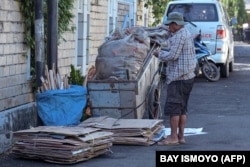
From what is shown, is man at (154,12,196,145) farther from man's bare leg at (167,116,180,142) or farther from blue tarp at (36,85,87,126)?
blue tarp at (36,85,87,126)

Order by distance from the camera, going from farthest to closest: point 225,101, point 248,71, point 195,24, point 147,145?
point 248,71, point 195,24, point 225,101, point 147,145

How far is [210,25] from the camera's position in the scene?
1967 centimetres

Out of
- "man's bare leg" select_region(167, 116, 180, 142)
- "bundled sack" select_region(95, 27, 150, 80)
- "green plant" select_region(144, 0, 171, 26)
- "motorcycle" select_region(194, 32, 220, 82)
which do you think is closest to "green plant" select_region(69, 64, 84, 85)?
"bundled sack" select_region(95, 27, 150, 80)

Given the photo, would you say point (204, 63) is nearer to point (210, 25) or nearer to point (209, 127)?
point (210, 25)

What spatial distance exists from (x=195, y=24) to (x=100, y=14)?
384 cm

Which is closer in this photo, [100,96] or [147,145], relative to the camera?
[147,145]

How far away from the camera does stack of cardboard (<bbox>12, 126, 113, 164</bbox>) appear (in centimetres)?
884

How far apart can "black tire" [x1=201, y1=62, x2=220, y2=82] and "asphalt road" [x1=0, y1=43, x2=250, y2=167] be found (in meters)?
0.15

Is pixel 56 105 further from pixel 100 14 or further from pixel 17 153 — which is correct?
pixel 100 14

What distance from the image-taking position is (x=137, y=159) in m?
9.30

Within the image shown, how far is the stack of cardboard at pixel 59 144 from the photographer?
884cm

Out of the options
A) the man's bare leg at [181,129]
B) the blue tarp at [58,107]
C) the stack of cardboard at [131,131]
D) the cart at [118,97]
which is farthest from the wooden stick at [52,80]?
the man's bare leg at [181,129]

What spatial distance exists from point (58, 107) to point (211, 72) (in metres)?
9.84

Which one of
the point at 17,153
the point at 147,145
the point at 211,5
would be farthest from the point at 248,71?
the point at 17,153
